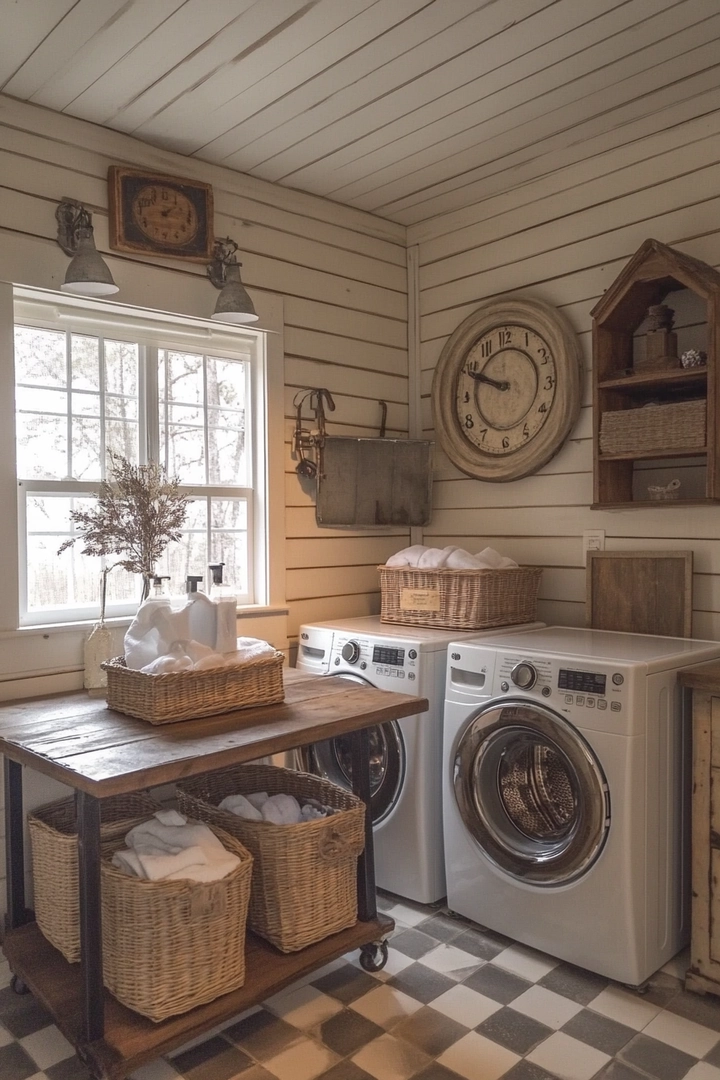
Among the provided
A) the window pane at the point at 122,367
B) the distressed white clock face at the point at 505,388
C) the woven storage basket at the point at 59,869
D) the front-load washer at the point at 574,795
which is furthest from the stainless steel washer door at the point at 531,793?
the window pane at the point at 122,367

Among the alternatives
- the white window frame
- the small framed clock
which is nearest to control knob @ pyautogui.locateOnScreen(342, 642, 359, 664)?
the white window frame

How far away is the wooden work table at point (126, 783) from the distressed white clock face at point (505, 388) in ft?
4.29

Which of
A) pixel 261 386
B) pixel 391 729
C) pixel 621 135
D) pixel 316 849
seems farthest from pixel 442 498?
pixel 316 849

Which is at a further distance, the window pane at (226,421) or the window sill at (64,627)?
the window pane at (226,421)

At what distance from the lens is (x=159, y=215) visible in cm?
282

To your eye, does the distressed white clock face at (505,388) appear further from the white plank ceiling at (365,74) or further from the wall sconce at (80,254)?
the wall sconce at (80,254)

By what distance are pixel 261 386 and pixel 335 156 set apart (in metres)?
0.87

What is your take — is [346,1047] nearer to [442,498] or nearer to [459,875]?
[459,875]

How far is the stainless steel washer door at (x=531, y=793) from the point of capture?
7.20ft

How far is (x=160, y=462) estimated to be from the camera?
2930mm

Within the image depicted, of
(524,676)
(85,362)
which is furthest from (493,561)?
(85,362)

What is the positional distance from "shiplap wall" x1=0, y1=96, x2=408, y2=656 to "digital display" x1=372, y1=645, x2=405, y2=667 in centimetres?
59

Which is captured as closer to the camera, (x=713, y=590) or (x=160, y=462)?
(x=713, y=590)

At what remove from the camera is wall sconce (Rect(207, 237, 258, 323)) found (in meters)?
2.80
